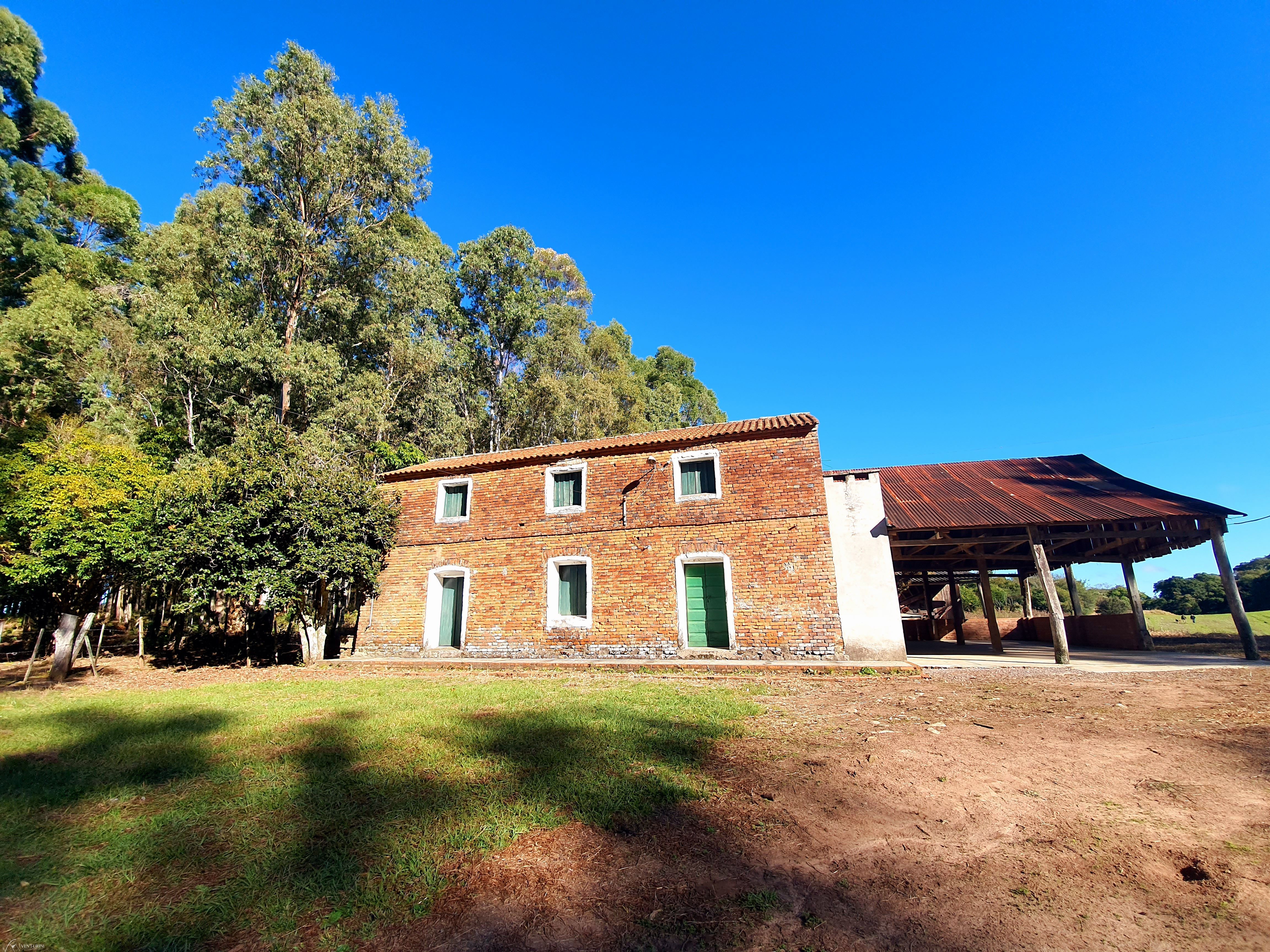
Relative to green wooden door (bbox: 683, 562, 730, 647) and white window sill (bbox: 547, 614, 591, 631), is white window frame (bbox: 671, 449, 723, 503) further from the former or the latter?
white window sill (bbox: 547, 614, 591, 631)

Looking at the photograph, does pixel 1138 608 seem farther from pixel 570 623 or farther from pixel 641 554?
pixel 570 623

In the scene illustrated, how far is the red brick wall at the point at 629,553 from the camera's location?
38.8ft

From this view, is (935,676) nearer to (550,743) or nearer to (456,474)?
(550,743)

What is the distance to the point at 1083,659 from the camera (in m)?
12.5

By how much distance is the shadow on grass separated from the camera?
2.74m

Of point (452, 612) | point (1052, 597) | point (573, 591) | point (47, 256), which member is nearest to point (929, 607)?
point (1052, 597)

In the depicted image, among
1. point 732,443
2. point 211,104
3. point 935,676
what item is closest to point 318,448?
Answer: point 732,443

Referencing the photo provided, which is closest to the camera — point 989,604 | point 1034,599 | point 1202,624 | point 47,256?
point 989,604

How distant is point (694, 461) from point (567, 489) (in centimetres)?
372

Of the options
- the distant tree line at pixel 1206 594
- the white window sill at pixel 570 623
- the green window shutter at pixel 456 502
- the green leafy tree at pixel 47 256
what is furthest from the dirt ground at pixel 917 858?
the distant tree line at pixel 1206 594

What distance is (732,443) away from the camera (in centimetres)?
1310

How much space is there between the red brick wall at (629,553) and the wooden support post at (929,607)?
9.63m

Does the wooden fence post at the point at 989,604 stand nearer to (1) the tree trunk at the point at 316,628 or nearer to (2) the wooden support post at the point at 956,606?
Result: (2) the wooden support post at the point at 956,606

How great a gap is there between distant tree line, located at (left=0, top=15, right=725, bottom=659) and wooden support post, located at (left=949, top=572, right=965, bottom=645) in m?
16.7
